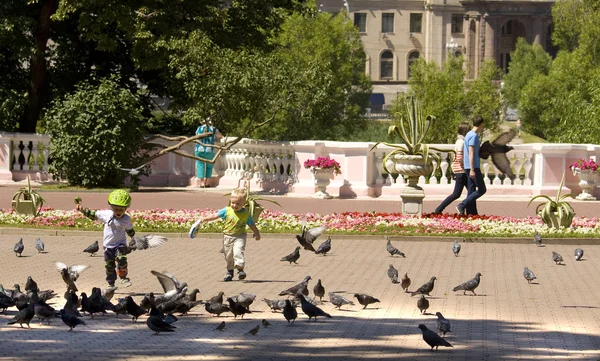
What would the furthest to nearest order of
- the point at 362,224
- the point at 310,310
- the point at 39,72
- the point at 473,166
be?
1. the point at 39,72
2. the point at 473,166
3. the point at 362,224
4. the point at 310,310

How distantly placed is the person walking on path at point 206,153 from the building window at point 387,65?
114856 millimetres

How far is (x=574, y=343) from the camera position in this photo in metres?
12.0

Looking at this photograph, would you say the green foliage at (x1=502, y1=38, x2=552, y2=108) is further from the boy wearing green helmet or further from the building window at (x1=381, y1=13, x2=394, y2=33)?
the boy wearing green helmet

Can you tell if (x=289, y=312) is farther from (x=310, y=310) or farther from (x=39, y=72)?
(x=39, y=72)

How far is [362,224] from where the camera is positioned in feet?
74.5

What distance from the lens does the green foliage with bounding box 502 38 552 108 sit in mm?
103625

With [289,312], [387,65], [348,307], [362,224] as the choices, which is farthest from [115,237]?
[387,65]

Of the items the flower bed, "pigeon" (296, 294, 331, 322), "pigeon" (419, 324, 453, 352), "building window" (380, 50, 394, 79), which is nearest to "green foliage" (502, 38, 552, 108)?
"building window" (380, 50, 394, 79)

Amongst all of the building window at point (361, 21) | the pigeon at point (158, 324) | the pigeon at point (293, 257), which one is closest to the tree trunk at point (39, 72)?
the pigeon at point (293, 257)

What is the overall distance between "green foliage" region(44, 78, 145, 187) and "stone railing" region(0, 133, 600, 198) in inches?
70.6

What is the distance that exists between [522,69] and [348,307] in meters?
95.2

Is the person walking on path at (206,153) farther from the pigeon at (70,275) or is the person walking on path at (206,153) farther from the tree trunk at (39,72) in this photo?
the pigeon at (70,275)

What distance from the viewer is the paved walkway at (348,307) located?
444 inches

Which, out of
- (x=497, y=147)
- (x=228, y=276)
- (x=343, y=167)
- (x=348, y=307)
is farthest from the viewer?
(x=343, y=167)
